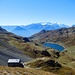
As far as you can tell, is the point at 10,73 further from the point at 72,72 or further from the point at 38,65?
the point at 38,65

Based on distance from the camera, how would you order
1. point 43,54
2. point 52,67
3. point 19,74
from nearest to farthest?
point 19,74 < point 52,67 < point 43,54

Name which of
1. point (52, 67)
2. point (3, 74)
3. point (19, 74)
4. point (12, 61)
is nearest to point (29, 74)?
point (19, 74)

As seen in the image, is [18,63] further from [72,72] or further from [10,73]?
[10,73]

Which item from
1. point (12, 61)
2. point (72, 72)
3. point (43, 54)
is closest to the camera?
point (12, 61)

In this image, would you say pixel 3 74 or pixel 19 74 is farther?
pixel 19 74

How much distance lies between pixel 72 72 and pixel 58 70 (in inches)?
272

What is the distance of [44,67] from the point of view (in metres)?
88.9

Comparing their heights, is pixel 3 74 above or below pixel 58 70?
above

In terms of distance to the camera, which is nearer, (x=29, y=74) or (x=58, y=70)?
(x=29, y=74)

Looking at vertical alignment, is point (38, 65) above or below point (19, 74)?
below

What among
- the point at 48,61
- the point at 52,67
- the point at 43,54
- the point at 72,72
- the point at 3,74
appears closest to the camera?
the point at 3,74

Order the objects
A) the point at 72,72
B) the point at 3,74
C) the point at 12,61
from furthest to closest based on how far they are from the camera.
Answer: the point at 72,72 < the point at 12,61 < the point at 3,74

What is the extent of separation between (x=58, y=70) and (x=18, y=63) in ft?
61.6

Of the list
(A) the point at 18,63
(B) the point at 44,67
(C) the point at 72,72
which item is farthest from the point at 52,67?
(A) the point at 18,63
